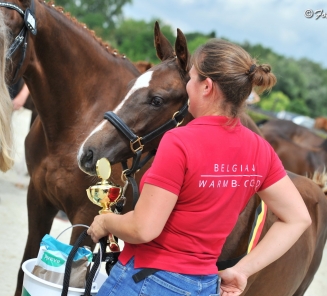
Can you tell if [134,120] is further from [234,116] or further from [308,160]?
[308,160]

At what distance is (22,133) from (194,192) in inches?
440

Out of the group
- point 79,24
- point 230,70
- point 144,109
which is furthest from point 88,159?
point 79,24

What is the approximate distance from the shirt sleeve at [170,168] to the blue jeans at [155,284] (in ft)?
1.09

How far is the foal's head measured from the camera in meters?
2.32

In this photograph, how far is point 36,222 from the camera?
329cm

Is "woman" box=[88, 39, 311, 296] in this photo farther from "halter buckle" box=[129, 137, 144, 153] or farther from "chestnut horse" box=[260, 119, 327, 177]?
"chestnut horse" box=[260, 119, 327, 177]

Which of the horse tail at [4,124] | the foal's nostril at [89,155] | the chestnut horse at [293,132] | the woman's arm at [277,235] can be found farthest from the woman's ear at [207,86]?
the chestnut horse at [293,132]

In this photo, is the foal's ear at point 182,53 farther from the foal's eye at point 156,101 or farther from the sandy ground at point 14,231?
the sandy ground at point 14,231

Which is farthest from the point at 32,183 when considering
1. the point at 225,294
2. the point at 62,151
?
the point at 225,294

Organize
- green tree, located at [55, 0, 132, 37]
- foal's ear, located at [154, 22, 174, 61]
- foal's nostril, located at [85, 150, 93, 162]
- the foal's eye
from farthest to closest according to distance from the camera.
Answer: green tree, located at [55, 0, 132, 37], foal's ear, located at [154, 22, 174, 61], the foal's eye, foal's nostril, located at [85, 150, 93, 162]

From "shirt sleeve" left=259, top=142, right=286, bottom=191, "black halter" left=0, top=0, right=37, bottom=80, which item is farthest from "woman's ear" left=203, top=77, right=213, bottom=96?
"black halter" left=0, top=0, right=37, bottom=80

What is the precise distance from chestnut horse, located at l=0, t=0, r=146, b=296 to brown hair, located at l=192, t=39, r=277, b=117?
136cm

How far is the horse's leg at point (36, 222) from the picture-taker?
3.27 metres

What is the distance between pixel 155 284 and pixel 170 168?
434 mm
